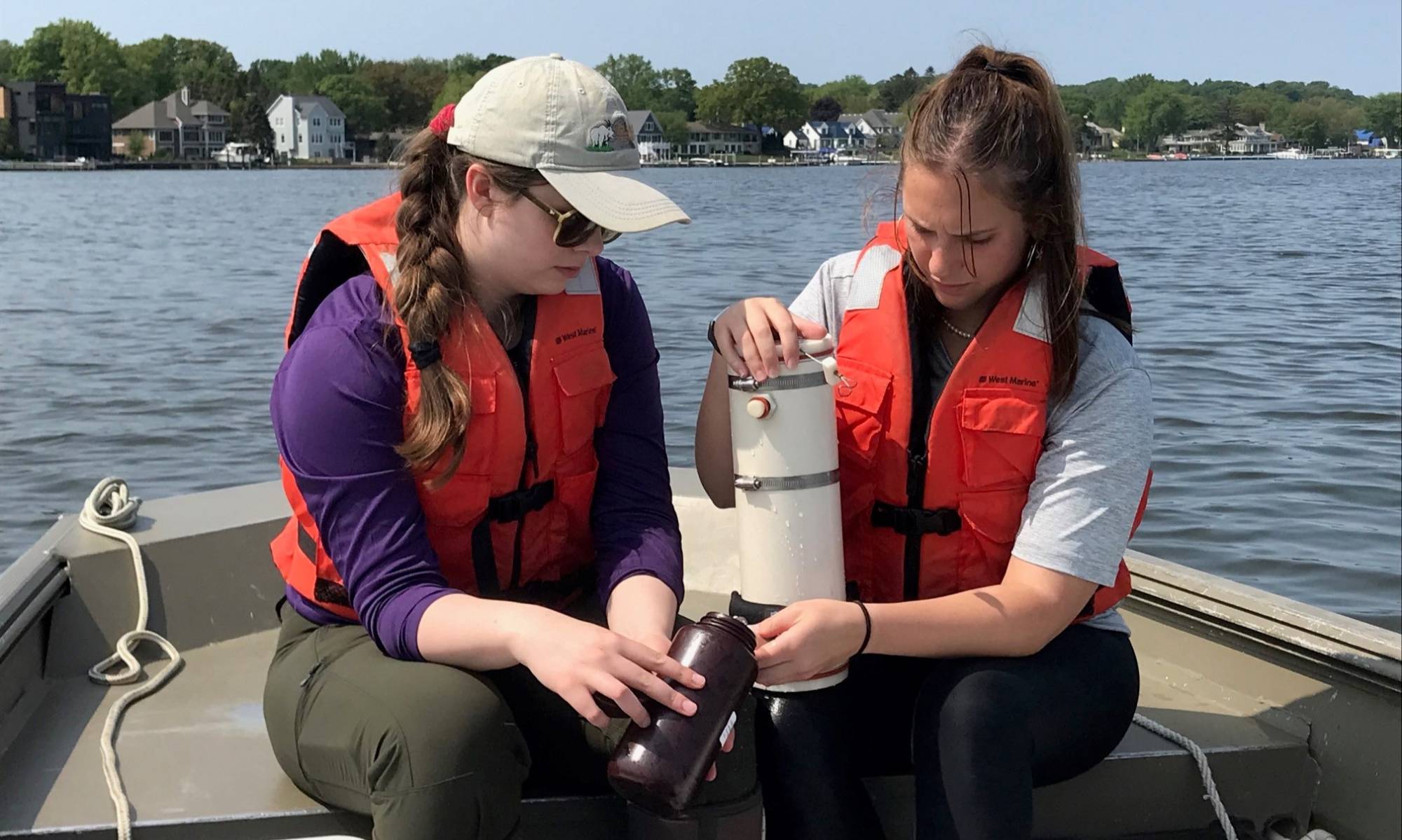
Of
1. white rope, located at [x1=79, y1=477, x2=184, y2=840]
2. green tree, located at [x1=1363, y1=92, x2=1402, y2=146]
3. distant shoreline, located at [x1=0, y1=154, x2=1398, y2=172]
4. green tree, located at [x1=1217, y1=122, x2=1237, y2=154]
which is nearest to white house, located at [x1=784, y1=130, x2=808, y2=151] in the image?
distant shoreline, located at [x1=0, y1=154, x2=1398, y2=172]

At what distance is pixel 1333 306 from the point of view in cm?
1461

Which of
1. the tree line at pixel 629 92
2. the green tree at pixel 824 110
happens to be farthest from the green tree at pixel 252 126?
the green tree at pixel 824 110

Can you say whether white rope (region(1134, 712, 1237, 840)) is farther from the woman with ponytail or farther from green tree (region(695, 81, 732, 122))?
green tree (region(695, 81, 732, 122))

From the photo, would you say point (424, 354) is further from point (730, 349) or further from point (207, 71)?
point (207, 71)

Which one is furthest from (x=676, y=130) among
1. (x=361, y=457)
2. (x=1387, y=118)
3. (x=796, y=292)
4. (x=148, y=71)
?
(x=361, y=457)

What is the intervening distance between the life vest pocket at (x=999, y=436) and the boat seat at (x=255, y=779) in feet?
1.73

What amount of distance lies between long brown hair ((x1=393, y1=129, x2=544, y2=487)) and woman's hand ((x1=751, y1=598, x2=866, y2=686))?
1.72ft

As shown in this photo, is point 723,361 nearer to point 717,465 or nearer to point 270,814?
point 717,465

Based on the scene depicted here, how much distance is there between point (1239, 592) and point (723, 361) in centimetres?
140

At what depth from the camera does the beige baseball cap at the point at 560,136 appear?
1907 millimetres

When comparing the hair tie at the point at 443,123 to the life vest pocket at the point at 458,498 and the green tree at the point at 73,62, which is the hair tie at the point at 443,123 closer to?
the life vest pocket at the point at 458,498

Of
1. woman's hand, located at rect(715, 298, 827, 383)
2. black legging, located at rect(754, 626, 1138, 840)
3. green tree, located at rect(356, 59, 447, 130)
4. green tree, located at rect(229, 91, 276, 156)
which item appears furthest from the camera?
green tree, located at rect(229, 91, 276, 156)

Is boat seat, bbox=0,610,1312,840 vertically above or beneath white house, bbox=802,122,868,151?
beneath

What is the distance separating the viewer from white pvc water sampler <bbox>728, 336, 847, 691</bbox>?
1.98 meters
